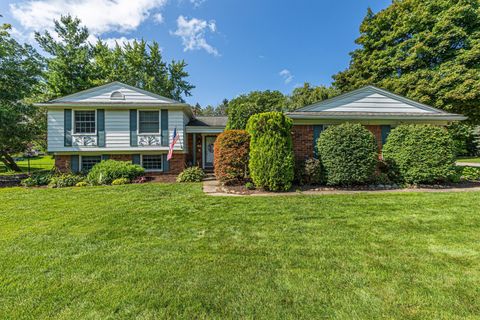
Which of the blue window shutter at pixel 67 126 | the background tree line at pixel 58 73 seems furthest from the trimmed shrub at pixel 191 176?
the background tree line at pixel 58 73

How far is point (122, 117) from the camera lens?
11.0 m

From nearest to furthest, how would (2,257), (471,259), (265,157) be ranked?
(471,259)
(2,257)
(265,157)

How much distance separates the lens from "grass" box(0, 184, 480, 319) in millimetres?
2043

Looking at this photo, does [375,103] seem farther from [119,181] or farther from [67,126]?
[67,126]

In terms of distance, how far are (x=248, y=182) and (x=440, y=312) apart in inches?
242

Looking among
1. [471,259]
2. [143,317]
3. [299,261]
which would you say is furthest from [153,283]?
[471,259]

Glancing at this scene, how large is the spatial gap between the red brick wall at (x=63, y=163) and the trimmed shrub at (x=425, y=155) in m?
15.0

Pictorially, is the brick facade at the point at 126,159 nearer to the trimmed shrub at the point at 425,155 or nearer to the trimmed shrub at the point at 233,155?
the trimmed shrub at the point at 233,155

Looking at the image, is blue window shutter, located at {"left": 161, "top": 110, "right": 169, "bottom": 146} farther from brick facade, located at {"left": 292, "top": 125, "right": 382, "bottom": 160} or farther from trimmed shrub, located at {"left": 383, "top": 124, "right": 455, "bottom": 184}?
trimmed shrub, located at {"left": 383, "top": 124, "right": 455, "bottom": 184}

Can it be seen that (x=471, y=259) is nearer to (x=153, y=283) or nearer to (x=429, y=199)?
(x=429, y=199)

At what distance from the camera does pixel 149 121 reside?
11273mm

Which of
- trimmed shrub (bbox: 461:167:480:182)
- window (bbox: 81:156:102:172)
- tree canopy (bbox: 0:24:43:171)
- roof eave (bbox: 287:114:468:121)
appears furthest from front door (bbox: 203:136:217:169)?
trimmed shrub (bbox: 461:167:480:182)

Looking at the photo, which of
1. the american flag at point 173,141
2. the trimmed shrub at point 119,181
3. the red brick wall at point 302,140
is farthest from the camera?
the american flag at point 173,141

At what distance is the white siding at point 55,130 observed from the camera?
10547 millimetres
